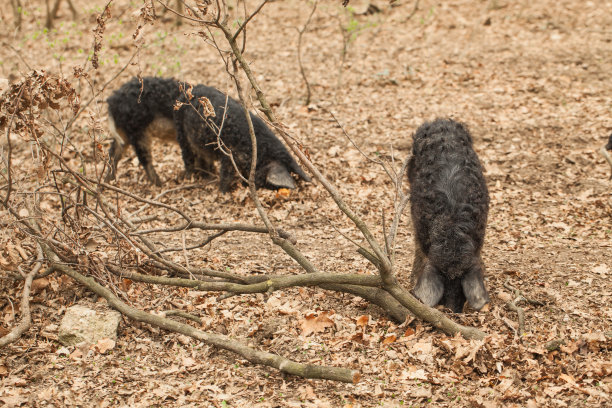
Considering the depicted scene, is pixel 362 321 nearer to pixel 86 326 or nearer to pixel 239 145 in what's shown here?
pixel 86 326

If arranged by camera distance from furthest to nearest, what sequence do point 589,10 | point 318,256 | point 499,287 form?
point 589,10, point 318,256, point 499,287

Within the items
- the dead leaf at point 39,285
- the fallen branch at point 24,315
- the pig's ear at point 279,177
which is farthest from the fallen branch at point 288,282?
the pig's ear at point 279,177

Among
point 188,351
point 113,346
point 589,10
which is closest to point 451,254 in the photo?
point 188,351

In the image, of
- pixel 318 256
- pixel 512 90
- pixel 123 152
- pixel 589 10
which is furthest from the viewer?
pixel 589 10

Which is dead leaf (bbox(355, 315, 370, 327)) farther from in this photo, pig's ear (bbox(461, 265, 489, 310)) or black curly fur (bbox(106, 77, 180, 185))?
black curly fur (bbox(106, 77, 180, 185))

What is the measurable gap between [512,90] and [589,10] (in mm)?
5376

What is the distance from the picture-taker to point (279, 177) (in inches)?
327

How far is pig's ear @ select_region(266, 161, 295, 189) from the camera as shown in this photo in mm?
8250

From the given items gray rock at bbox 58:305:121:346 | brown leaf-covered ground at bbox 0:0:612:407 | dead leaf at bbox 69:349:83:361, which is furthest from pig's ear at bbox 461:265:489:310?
dead leaf at bbox 69:349:83:361

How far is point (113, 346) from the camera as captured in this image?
15.2ft

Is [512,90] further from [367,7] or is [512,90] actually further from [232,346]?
[232,346]

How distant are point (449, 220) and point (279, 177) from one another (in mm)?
3714

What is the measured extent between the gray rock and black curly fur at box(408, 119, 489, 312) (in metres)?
2.70

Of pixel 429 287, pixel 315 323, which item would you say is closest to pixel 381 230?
pixel 429 287
